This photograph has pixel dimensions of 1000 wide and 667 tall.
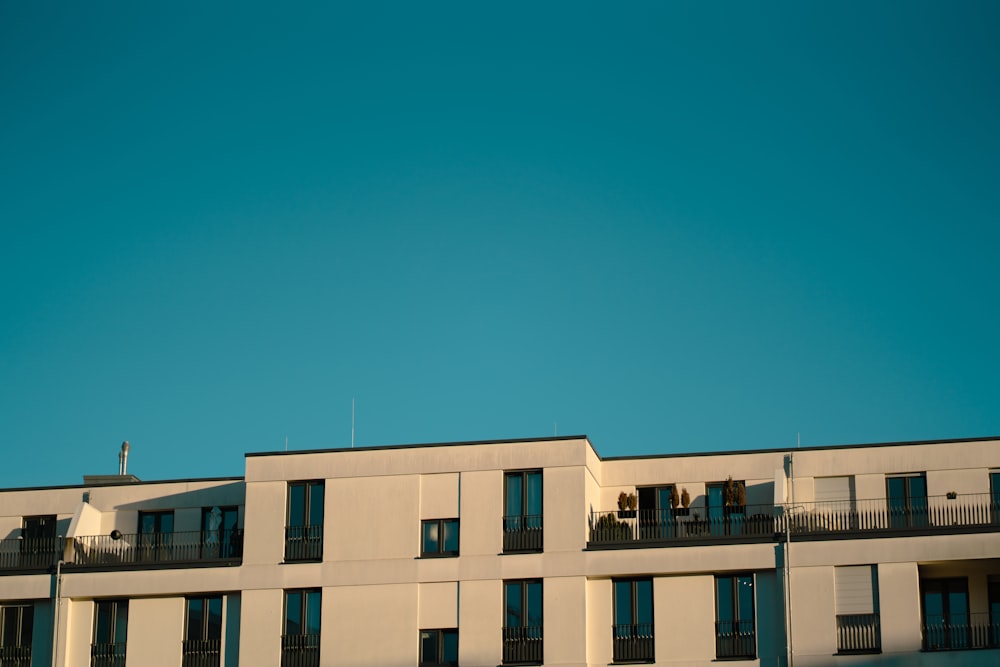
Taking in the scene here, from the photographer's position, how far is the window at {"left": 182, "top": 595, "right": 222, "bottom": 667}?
61250mm

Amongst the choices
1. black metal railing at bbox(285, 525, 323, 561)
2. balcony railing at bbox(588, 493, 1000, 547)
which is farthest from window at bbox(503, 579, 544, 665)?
black metal railing at bbox(285, 525, 323, 561)

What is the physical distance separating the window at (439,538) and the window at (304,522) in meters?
3.77

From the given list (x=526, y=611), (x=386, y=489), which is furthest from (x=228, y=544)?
(x=526, y=611)

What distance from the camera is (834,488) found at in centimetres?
6081

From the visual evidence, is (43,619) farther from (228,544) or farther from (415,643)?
(415,643)

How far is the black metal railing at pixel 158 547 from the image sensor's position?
2478 inches

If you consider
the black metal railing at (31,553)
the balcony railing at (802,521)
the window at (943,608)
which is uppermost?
the balcony railing at (802,521)

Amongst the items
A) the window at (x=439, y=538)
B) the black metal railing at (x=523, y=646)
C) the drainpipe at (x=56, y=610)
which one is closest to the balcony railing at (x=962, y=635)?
the black metal railing at (x=523, y=646)

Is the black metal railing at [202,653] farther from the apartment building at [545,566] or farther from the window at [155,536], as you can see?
the window at [155,536]

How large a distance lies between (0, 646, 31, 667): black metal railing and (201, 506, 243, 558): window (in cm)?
734

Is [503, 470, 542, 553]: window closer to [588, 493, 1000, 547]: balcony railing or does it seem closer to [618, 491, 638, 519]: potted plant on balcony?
[588, 493, 1000, 547]: balcony railing

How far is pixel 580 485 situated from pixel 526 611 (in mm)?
4732

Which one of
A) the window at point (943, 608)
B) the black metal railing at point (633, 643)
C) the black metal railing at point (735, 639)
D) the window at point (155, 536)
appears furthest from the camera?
the window at point (155, 536)

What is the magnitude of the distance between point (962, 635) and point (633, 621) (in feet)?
35.6
